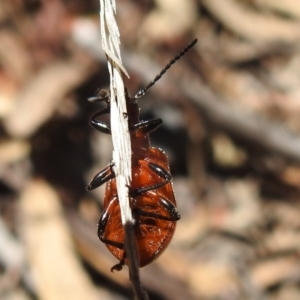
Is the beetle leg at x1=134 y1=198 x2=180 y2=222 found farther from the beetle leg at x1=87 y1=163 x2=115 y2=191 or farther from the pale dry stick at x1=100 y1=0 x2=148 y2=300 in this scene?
the pale dry stick at x1=100 y1=0 x2=148 y2=300

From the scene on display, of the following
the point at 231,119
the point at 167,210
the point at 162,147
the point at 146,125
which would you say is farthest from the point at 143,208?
the point at 162,147

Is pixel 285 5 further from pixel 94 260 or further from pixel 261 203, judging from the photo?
pixel 94 260

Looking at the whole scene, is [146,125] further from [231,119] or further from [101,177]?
[231,119]

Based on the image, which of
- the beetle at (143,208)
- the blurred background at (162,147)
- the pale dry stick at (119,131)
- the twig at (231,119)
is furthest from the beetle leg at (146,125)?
the twig at (231,119)

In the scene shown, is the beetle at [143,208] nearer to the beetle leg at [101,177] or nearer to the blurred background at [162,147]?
the beetle leg at [101,177]

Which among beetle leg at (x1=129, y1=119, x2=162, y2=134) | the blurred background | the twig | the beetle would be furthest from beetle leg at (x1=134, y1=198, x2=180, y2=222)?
the twig


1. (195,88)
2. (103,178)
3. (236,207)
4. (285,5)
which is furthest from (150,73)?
(103,178)

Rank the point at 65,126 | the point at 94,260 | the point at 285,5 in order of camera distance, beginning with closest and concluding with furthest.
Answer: the point at 94,260 < the point at 65,126 < the point at 285,5
